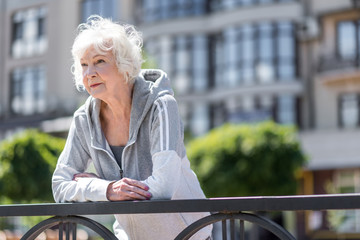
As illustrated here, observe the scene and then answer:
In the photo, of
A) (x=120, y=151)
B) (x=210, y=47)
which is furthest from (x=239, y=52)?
(x=120, y=151)

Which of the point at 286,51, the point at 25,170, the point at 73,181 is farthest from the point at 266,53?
the point at 73,181

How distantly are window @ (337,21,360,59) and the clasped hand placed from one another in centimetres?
2693

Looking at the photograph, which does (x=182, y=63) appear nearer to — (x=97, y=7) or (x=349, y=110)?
(x=97, y=7)

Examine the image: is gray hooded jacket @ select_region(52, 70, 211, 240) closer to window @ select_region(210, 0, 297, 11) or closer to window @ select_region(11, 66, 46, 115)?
window @ select_region(210, 0, 297, 11)

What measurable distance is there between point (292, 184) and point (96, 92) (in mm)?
18438

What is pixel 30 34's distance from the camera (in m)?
35.2

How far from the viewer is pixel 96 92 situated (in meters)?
2.50

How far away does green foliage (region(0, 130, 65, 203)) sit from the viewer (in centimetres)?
1833

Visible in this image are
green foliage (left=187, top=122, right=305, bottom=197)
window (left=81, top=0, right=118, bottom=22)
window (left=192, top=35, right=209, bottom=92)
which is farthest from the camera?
window (left=81, top=0, right=118, bottom=22)

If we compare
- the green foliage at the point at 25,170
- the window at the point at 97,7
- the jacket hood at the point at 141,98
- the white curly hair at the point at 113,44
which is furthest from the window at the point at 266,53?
the white curly hair at the point at 113,44

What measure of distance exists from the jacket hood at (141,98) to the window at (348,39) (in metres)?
26.5

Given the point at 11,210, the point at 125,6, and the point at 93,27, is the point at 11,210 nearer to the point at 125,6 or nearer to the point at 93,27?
the point at 93,27

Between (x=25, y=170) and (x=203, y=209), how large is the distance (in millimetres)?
17018

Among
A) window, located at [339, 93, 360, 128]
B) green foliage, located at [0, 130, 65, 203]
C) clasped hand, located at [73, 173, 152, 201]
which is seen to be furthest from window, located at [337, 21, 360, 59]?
clasped hand, located at [73, 173, 152, 201]
